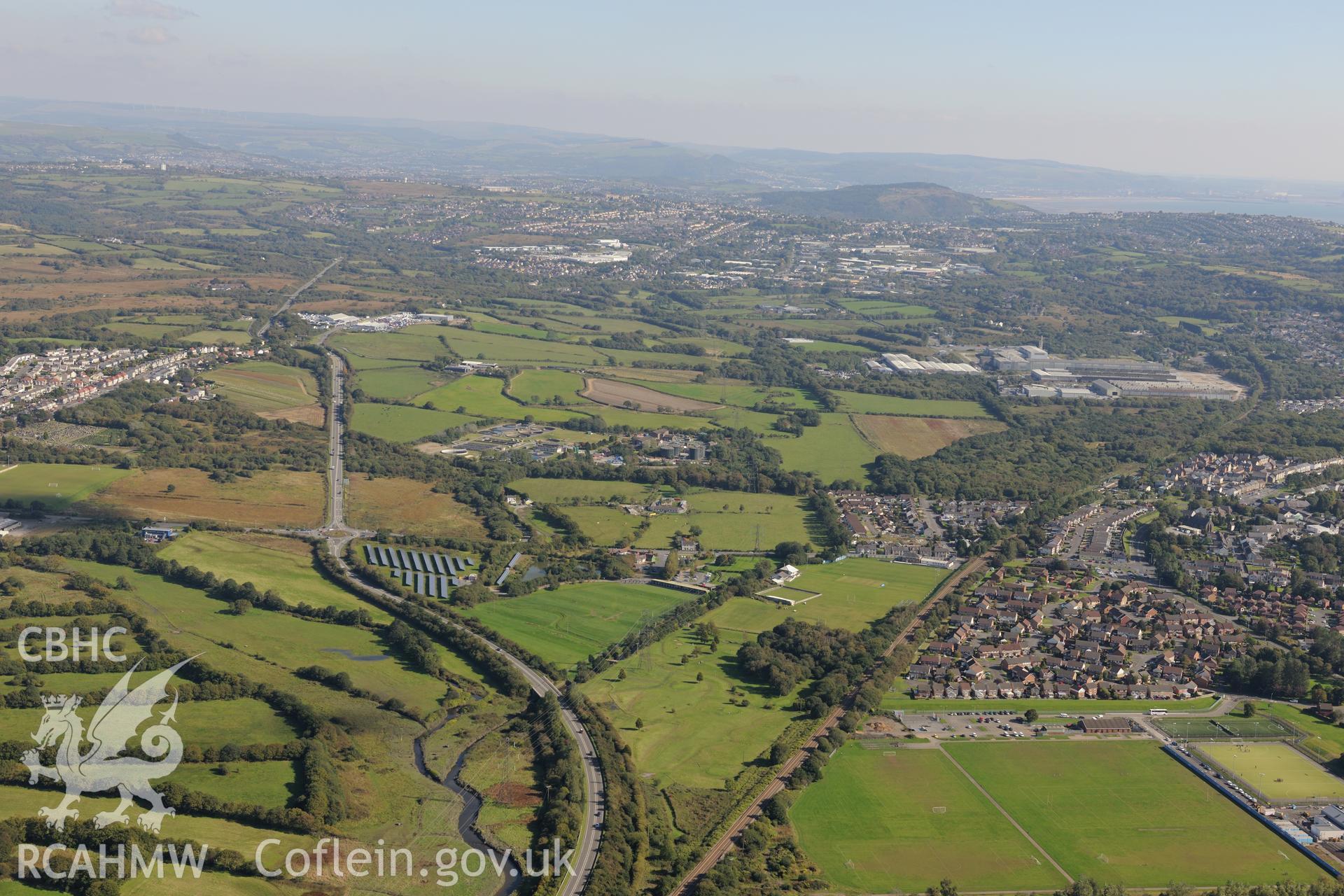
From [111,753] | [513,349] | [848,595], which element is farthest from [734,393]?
[111,753]

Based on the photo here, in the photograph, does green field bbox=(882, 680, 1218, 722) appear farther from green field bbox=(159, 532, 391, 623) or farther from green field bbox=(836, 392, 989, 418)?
green field bbox=(836, 392, 989, 418)

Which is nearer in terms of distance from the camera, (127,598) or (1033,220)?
(127,598)

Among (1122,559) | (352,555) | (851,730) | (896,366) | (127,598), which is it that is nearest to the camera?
(851,730)

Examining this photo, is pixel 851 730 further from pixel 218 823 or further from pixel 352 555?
pixel 352 555

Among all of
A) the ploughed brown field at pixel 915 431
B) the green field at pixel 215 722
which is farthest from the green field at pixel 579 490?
the green field at pixel 215 722

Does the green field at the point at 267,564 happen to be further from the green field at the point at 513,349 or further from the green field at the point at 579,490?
the green field at the point at 513,349

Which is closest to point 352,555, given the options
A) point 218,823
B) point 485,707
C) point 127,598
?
point 127,598

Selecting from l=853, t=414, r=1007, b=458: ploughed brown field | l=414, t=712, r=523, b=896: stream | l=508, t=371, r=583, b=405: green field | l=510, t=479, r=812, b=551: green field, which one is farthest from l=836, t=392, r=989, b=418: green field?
l=414, t=712, r=523, b=896: stream

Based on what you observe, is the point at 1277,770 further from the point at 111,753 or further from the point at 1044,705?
the point at 111,753
